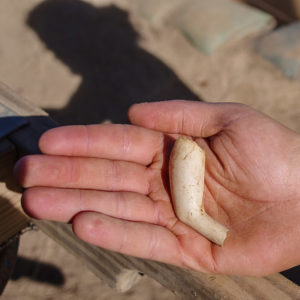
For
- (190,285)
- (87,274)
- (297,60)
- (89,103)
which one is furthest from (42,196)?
(297,60)

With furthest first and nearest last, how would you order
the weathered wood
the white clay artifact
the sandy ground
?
the sandy ground, the white clay artifact, the weathered wood

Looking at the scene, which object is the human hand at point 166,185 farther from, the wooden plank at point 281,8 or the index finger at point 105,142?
the wooden plank at point 281,8

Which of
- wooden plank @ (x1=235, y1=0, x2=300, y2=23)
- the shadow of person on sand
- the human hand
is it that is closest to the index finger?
the human hand

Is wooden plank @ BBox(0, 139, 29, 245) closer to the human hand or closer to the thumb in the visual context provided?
the human hand

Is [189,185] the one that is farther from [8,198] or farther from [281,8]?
[281,8]

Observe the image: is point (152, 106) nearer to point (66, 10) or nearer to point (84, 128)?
point (84, 128)

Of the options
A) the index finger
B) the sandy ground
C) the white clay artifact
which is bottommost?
the sandy ground
